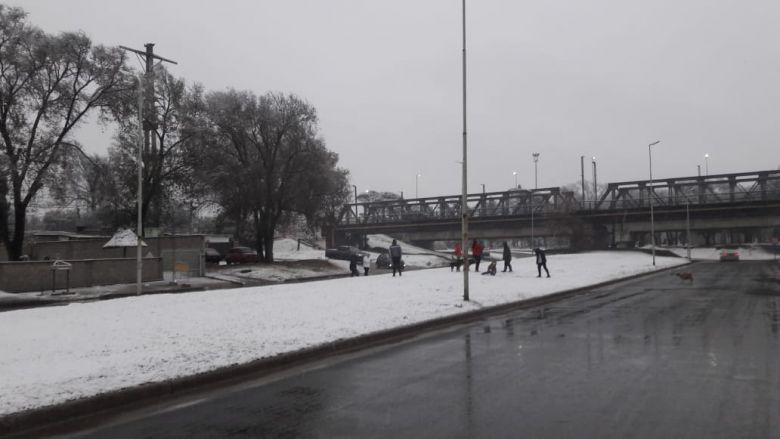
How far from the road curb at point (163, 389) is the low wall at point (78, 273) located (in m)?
21.6

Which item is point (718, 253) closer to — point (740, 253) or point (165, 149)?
point (740, 253)

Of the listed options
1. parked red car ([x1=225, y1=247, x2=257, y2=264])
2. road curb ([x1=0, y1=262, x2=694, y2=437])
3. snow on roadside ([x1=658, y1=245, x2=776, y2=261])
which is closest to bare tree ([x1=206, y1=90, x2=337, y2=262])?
parked red car ([x1=225, y1=247, x2=257, y2=264])

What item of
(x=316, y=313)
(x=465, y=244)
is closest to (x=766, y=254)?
(x=465, y=244)

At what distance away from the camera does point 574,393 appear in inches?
265

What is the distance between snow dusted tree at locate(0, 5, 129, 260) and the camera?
30.1 meters

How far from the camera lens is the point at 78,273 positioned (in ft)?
92.0

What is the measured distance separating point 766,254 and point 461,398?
89452 mm

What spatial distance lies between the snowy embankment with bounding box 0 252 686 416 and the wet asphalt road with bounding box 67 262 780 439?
40.1 inches

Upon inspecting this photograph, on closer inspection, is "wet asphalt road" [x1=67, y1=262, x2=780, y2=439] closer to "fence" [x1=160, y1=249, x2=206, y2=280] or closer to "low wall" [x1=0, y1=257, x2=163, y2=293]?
"low wall" [x1=0, y1=257, x2=163, y2=293]

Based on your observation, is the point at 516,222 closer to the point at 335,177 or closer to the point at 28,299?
the point at 335,177

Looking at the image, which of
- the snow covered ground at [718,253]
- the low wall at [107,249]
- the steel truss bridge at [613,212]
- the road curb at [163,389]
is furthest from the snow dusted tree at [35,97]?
the snow covered ground at [718,253]

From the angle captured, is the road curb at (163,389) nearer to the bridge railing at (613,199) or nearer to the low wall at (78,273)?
the low wall at (78,273)

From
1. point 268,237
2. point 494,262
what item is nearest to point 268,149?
point 268,237

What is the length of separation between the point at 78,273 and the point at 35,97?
10.7 m
